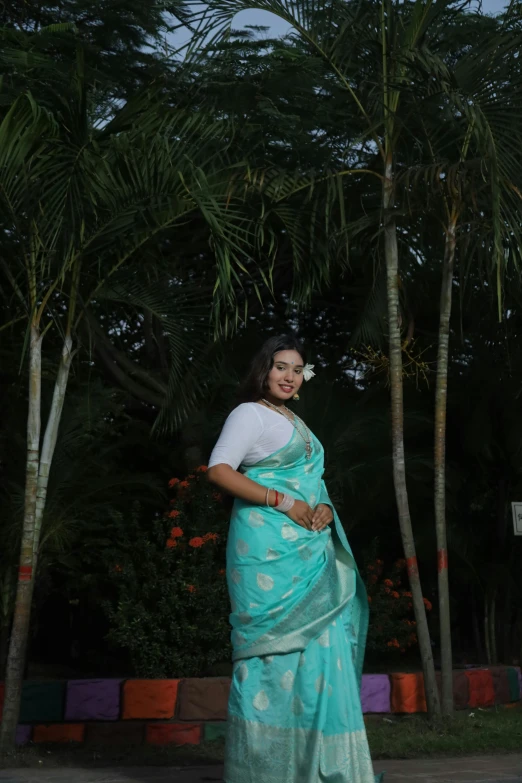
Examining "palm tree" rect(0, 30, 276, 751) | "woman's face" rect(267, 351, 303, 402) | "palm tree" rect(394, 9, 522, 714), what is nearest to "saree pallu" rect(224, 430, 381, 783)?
"woman's face" rect(267, 351, 303, 402)

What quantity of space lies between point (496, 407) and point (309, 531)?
574cm

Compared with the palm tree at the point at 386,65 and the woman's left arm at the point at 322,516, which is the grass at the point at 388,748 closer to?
the palm tree at the point at 386,65

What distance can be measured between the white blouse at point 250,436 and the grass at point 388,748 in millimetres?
2434

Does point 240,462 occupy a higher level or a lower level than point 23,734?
higher

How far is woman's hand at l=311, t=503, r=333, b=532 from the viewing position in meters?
4.06

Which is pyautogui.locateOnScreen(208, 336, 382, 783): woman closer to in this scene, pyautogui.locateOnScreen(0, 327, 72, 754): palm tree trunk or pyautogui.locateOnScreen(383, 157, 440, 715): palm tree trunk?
pyautogui.locateOnScreen(0, 327, 72, 754): palm tree trunk

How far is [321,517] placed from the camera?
4.07 m

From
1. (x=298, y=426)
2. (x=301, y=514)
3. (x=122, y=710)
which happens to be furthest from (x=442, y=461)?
(x=301, y=514)

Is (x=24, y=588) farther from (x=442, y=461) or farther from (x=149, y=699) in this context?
(x=442, y=461)

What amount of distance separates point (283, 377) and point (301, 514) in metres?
0.53

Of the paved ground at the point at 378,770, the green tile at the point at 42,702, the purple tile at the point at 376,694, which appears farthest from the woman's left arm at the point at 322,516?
the purple tile at the point at 376,694

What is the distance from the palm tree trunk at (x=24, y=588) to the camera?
5742 mm

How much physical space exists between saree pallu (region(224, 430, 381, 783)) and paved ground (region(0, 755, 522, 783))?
4.61 ft

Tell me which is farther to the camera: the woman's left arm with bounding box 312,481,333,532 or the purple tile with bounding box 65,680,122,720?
the purple tile with bounding box 65,680,122,720
